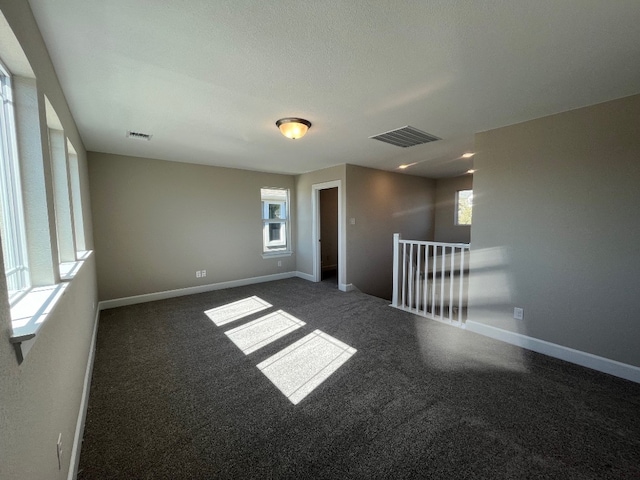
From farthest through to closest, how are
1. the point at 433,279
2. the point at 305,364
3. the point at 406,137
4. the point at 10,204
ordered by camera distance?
the point at 433,279, the point at 406,137, the point at 305,364, the point at 10,204

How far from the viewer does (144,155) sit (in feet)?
13.8

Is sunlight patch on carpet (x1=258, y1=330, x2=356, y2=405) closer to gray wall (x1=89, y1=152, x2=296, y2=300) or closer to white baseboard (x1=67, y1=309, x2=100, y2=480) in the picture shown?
white baseboard (x1=67, y1=309, x2=100, y2=480)

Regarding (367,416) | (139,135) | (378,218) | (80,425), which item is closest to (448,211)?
(378,218)

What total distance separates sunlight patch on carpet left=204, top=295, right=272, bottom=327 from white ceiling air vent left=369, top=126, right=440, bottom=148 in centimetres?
296

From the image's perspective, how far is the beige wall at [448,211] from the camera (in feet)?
21.0

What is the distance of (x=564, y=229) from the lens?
260 cm

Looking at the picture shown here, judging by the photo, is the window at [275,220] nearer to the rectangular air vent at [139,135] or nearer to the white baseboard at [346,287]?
the white baseboard at [346,287]

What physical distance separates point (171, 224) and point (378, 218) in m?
3.93

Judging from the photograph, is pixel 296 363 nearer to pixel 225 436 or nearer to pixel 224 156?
pixel 225 436

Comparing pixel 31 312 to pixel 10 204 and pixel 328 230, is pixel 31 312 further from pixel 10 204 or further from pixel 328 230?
pixel 328 230

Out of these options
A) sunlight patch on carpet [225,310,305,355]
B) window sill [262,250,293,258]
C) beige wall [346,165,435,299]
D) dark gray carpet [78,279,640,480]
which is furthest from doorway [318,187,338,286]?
dark gray carpet [78,279,640,480]

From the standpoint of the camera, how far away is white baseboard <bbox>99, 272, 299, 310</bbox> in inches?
164

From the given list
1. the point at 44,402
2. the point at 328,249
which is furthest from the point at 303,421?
the point at 328,249

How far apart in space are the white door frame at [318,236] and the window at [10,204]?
4.12m
